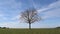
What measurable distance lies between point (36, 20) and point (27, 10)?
6.50m

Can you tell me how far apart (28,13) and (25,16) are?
226 cm

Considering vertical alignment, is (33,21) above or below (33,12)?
below

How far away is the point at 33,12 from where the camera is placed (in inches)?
2469

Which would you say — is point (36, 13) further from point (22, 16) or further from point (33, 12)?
point (22, 16)

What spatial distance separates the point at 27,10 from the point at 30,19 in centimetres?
456

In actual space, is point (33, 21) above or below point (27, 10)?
below

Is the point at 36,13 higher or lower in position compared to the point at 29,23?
higher

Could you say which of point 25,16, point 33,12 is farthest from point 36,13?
point 25,16

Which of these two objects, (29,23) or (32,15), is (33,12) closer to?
(32,15)

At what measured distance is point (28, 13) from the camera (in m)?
63.2

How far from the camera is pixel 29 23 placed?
65.0 metres

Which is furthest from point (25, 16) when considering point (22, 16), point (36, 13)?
point (36, 13)

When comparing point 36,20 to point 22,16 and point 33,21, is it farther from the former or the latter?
point 22,16

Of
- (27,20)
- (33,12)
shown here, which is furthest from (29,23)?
(33,12)
